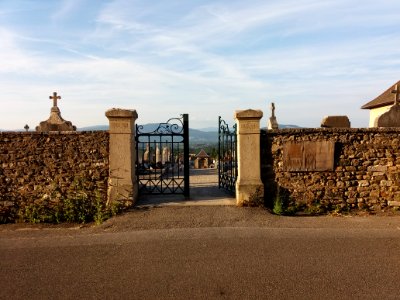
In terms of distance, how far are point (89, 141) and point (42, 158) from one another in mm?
1225

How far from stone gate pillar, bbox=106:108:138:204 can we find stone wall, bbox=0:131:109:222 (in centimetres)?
20

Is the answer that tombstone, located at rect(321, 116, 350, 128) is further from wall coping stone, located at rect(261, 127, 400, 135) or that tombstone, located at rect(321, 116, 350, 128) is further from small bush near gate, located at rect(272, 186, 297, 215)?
small bush near gate, located at rect(272, 186, 297, 215)

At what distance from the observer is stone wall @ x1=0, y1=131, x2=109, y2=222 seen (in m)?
8.51

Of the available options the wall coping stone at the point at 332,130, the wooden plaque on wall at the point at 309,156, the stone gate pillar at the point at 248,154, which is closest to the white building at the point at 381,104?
the wall coping stone at the point at 332,130

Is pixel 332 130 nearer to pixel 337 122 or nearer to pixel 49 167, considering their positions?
pixel 337 122

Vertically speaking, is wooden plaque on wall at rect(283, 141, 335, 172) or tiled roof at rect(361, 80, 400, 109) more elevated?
tiled roof at rect(361, 80, 400, 109)

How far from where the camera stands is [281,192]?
8.81 meters

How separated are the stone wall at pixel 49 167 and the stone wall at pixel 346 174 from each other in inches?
175

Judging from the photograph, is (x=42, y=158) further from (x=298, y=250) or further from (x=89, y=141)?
(x=298, y=250)

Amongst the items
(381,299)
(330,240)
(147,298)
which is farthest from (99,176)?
(381,299)

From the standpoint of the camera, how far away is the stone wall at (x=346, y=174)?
871 cm

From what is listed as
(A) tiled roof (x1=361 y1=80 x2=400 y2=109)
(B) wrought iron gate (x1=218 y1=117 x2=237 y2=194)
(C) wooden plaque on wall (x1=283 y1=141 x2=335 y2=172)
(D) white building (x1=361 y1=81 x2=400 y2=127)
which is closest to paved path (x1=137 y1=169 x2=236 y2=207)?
(B) wrought iron gate (x1=218 y1=117 x2=237 y2=194)

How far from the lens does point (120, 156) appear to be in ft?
28.0

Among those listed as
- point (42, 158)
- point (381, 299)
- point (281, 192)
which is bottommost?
point (381, 299)
